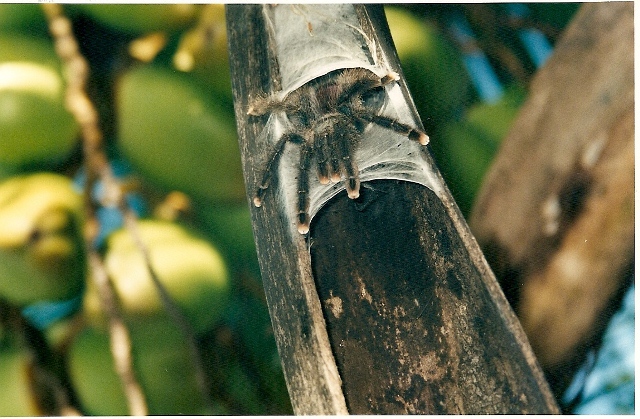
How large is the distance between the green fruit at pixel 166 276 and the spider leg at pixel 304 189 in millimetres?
167

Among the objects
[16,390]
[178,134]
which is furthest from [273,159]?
[16,390]

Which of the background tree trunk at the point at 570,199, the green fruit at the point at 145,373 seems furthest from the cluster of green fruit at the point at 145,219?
the background tree trunk at the point at 570,199

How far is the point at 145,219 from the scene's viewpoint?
47 centimetres

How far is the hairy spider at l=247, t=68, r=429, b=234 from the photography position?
31cm

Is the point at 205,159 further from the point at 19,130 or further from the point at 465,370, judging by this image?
the point at 465,370

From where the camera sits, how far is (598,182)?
1.16 feet

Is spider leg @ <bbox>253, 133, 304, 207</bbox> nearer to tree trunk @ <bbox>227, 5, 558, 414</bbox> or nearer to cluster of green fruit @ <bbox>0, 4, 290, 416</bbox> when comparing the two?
tree trunk @ <bbox>227, 5, 558, 414</bbox>

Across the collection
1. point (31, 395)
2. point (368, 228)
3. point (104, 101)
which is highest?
point (104, 101)

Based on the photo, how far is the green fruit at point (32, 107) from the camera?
0.44 metres

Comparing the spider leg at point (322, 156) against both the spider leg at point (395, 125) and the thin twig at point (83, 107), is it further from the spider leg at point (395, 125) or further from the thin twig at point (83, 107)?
the thin twig at point (83, 107)

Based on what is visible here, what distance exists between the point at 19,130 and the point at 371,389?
1.15 ft

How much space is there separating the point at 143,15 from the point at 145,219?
18cm

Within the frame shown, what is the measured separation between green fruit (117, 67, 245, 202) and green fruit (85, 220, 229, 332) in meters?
0.05

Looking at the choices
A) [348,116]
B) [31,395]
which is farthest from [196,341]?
[348,116]
